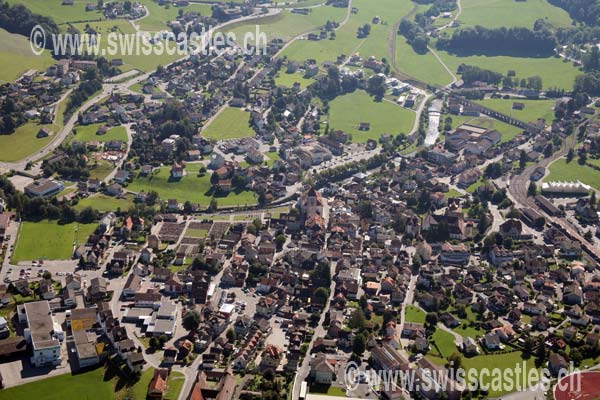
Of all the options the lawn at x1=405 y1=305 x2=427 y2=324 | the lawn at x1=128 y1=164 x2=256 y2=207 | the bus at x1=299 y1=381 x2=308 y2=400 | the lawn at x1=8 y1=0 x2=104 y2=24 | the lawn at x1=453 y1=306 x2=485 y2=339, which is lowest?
the lawn at x1=128 y1=164 x2=256 y2=207

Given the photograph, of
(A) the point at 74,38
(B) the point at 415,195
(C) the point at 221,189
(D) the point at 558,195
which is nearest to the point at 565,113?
(D) the point at 558,195

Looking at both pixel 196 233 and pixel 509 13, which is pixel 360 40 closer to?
pixel 509 13

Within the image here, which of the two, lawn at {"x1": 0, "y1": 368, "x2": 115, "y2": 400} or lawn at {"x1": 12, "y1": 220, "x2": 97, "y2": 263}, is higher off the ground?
lawn at {"x1": 0, "y1": 368, "x2": 115, "y2": 400}

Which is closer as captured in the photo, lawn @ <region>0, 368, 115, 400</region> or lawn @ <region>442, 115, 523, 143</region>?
lawn @ <region>0, 368, 115, 400</region>

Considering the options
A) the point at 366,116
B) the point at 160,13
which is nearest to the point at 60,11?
the point at 160,13

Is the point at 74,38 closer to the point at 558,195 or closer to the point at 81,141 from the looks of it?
the point at 81,141

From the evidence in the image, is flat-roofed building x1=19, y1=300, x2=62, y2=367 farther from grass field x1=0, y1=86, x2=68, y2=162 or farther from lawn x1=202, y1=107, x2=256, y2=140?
lawn x1=202, y1=107, x2=256, y2=140

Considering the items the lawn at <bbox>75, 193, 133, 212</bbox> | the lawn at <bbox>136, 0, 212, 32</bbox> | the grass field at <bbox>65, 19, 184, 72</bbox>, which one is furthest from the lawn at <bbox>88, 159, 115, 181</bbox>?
the lawn at <bbox>136, 0, 212, 32</bbox>
